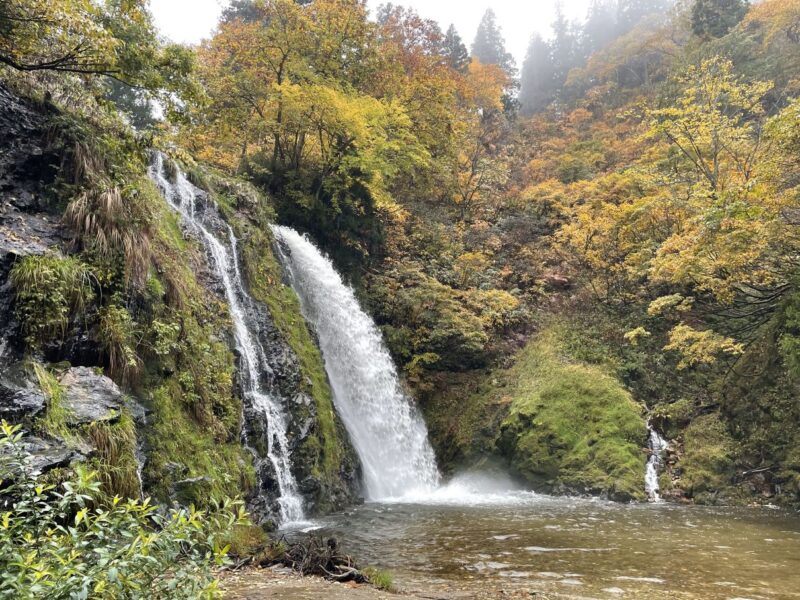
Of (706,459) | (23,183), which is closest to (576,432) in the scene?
(706,459)

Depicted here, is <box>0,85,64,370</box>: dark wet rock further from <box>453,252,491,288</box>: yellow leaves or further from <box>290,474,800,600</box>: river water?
<box>453,252,491,288</box>: yellow leaves

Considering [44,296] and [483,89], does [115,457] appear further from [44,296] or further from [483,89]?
[483,89]

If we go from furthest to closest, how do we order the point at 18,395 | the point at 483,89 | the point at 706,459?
Answer: the point at 483,89
the point at 706,459
the point at 18,395

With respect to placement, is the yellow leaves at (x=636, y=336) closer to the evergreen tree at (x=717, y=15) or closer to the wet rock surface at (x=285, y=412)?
the wet rock surface at (x=285, y=412)

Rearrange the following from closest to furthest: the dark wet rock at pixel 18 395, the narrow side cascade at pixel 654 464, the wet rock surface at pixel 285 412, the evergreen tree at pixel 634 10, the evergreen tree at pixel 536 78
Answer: the dark wet rock at pixel 18 395 → the wet rock surface at pixel 285 412 → the narrow side cascade at pixel 654 464 → the evergreen tree at pixel 536 78 → the evergreen tree at pixel 634 10

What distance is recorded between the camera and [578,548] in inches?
299

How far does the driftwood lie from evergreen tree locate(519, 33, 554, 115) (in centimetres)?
4654

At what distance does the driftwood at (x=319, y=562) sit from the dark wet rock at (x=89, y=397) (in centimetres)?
258

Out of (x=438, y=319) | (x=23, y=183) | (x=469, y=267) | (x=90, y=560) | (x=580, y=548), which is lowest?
(x=580, y=548)

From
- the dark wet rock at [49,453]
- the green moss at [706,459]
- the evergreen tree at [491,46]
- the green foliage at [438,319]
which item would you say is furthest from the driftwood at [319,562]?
the evergreen tree at [491,46]

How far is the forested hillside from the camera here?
21.2 ft

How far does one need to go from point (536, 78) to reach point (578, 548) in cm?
5443

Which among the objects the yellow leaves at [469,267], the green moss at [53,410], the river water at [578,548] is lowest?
the river water at [578,548]

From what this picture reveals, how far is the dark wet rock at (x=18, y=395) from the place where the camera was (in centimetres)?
501
